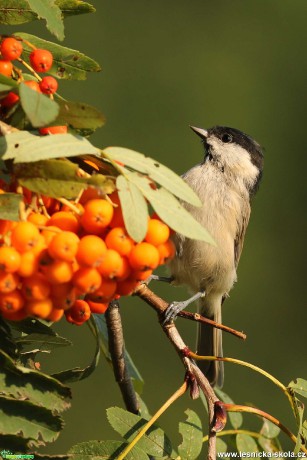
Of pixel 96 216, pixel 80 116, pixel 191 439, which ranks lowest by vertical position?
pixel 191 439

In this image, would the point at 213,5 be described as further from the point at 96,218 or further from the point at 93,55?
the point at 96,218

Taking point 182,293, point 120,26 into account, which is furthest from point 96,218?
point 120,26

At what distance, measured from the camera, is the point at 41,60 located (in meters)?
1.66

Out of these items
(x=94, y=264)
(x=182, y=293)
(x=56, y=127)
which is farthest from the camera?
(x=182, y=293)

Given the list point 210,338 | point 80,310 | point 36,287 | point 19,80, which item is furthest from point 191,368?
point 210,338

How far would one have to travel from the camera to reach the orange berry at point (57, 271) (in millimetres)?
1318

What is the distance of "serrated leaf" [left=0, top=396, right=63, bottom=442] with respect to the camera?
1522mm

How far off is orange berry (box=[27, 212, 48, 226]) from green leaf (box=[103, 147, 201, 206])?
0.54 ft

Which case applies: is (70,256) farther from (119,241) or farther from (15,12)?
(15,12)

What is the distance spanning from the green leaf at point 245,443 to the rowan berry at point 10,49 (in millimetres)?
1253

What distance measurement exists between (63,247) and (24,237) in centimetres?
7

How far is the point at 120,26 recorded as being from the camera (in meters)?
9.98

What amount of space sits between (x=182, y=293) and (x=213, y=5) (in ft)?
15.2

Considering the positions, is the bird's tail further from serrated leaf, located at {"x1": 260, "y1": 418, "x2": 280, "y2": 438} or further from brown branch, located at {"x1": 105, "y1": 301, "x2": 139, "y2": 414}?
brown branch, located at {"x1": 105, "y1": 301, "x2": 139, "y2": 414}
